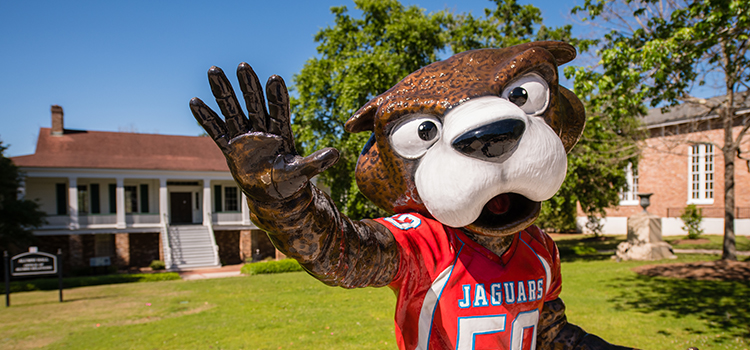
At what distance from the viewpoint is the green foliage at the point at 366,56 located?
489 inches

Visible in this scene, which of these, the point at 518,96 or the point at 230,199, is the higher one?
the point at 518,96

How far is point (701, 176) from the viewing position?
75.1 ft

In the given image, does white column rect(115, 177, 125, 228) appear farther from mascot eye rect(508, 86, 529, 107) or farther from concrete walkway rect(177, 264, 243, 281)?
mascot eye rect(508, 86, 529, 107)

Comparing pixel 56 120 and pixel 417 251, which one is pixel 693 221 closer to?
pixel 417 251

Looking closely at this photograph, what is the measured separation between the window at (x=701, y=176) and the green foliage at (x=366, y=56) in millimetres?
14156

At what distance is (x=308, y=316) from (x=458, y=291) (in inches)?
278

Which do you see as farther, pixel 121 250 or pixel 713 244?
pixel 121 250

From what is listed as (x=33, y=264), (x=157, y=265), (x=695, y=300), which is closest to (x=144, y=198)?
(x=157, y=265)

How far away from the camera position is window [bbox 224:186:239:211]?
22781 mm

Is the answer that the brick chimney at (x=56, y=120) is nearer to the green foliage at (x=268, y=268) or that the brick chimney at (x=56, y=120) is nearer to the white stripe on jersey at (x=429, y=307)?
the green foliage at (x=268, y=268)

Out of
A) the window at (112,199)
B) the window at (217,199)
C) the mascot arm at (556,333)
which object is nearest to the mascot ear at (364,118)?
the mascot arm at (556,333)

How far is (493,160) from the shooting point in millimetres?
1506

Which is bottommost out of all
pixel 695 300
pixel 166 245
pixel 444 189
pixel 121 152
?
pixel 166 245

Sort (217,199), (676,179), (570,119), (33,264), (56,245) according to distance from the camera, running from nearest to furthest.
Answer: (570,119) → (33,264) → (56,245) → (217,199) → (676,179)
